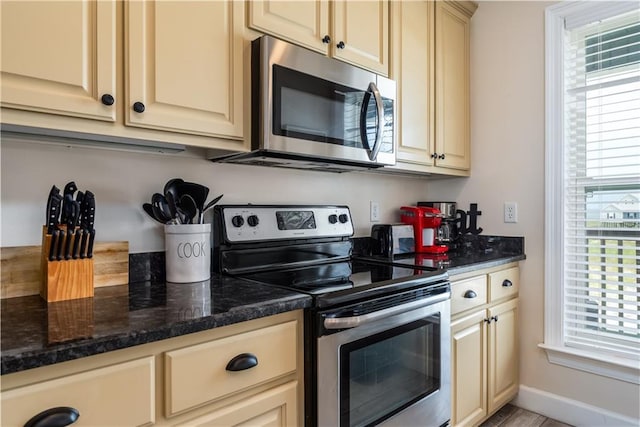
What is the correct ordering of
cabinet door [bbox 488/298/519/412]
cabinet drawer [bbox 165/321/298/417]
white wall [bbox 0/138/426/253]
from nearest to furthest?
cabinet drawer [bbox 165/321/298/417] < white wall [bbox 0/138/426/253] < cabinet door [bbox 488/298/519/412]

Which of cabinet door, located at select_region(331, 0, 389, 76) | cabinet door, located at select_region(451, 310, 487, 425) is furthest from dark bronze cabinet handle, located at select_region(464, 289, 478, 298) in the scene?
cabinet door, located at select_region(331, 0, 389, 76)

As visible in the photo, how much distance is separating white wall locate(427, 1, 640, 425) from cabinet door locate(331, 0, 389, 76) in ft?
3.05

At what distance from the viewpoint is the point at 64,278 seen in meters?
1.12

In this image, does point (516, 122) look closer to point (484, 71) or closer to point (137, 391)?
point (484, 71)

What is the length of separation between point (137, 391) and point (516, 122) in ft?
7.81

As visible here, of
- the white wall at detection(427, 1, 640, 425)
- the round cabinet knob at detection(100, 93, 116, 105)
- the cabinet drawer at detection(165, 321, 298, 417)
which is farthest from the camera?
the white wall at detection(427, 1, 640, 425)

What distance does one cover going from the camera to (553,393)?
2176 mm

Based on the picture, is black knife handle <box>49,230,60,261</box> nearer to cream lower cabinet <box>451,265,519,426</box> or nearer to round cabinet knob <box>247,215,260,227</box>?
round cabinet knob <box>247,215,260,227</box>

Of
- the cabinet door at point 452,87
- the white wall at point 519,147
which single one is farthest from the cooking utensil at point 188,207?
the white wall at point 519,147

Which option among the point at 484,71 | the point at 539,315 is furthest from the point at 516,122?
the point at 539,315

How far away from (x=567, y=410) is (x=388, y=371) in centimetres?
140

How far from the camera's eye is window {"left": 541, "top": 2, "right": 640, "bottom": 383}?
196cm

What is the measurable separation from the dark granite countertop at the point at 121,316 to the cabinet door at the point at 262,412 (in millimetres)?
230

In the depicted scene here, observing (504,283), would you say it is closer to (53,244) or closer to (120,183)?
(120,183)
